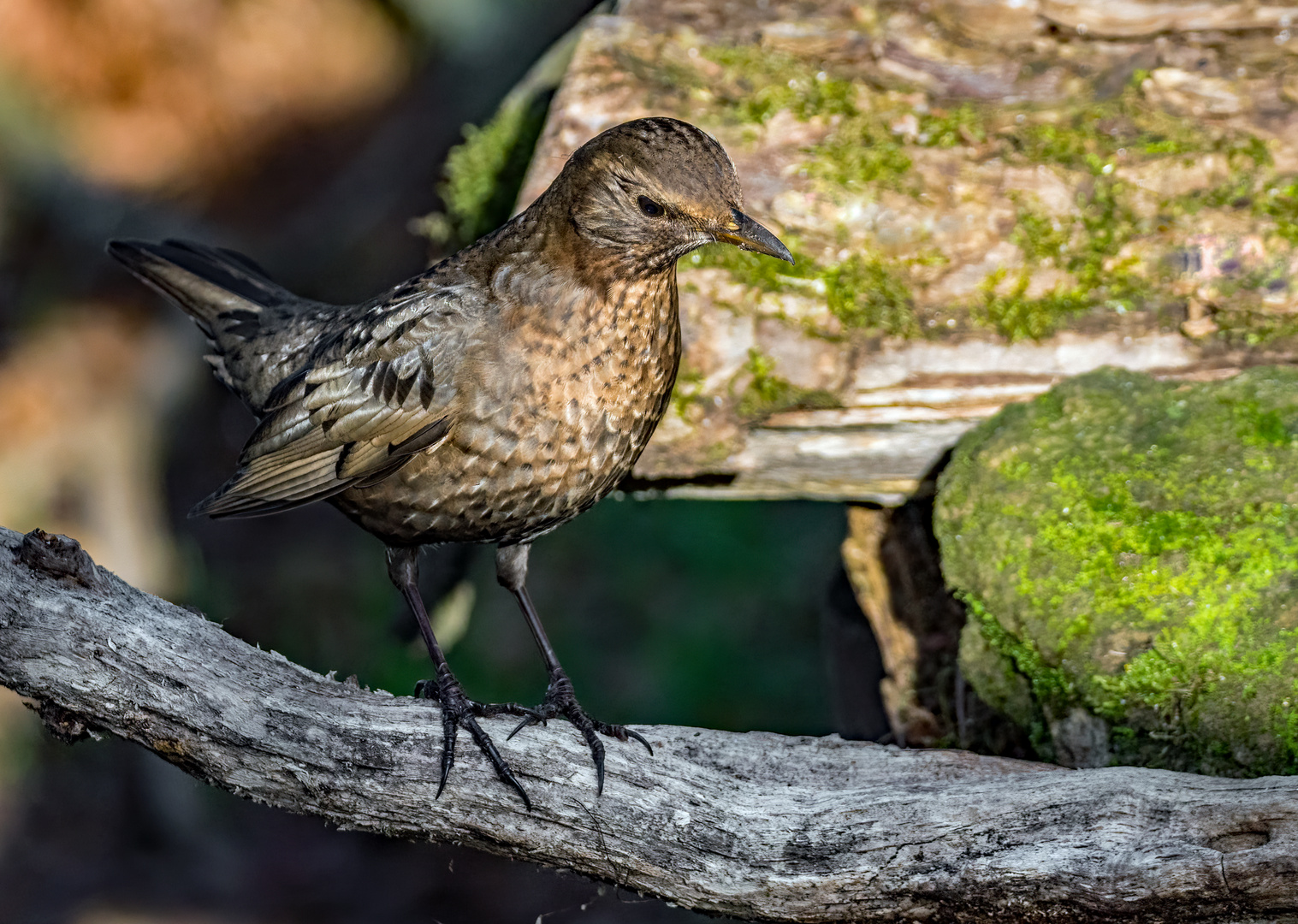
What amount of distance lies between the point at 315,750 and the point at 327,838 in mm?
3707

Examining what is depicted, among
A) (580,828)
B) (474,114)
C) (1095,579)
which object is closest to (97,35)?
(474,114)

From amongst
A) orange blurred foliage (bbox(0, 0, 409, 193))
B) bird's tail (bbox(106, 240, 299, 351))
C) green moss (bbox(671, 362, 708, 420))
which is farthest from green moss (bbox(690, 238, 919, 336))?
orange blurred foliage (bbox(0, 0, 409, 193))

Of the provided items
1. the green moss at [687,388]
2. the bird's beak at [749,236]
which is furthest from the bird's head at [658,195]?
the green moss at [687,388]

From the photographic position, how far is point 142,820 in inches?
251

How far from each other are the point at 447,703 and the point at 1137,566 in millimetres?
2216

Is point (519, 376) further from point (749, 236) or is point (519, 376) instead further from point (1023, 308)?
point (1023, 308)

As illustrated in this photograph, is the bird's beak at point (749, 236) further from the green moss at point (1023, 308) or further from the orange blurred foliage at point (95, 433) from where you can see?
the orange blurred foliage at point (95, 433)

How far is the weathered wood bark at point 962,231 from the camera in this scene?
13.2ft

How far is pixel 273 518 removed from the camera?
7.45 metres

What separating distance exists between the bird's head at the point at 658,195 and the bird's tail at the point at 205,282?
5.63ft

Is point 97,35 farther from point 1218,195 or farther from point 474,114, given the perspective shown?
point 1218,195

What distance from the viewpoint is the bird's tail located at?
4.10 meters

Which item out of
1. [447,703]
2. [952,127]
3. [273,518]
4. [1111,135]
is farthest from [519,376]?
[273,518]

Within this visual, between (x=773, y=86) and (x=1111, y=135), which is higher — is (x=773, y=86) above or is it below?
above
